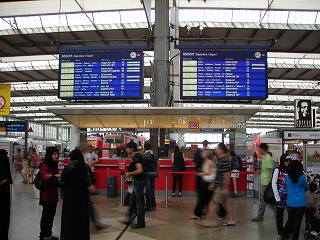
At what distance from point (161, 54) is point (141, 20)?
4193 mm

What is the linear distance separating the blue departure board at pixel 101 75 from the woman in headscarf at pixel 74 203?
7.14 m

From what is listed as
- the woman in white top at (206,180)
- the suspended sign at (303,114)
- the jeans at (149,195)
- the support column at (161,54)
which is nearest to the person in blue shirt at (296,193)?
the woman in white top at (206,180)

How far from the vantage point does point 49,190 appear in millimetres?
6664

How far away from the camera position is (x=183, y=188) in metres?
14.1

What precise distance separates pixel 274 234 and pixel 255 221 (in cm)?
132

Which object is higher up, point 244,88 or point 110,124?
point 244,88

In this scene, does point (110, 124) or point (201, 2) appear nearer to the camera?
point (110, 124)

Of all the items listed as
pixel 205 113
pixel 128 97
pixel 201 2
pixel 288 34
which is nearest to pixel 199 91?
pixel 205 113

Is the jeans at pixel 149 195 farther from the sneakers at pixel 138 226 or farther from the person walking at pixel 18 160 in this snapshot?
the person walking at pixel 18 160

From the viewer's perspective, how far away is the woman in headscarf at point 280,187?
287 inches

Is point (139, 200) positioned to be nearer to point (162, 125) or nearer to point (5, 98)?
point (162, 125)

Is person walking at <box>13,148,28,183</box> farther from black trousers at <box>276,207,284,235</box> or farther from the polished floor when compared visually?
black trousers at <box>276,207,284,235</box>

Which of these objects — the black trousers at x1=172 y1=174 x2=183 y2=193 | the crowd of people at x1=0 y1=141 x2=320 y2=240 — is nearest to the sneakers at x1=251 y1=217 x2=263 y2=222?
the crowd of people at x1=0 y1=141 x2=320 y2=240

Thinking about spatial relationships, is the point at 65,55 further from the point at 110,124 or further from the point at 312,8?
the point at 312,8
